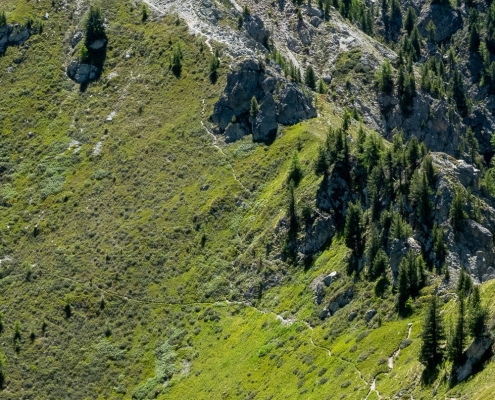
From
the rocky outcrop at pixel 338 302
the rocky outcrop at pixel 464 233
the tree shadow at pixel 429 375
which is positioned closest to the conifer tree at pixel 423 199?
the rocky outcrop at pixel 464 233

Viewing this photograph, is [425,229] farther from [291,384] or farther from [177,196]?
[177,196]

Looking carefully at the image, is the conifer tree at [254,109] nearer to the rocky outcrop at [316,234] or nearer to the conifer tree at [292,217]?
the conifer tree at [292,217]

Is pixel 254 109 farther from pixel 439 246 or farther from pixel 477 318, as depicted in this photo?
pixel 477 318

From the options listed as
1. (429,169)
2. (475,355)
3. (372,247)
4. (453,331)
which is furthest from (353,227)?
(475,355)

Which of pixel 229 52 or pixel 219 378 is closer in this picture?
pixel 219 378

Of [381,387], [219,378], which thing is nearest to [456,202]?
[381,387]
